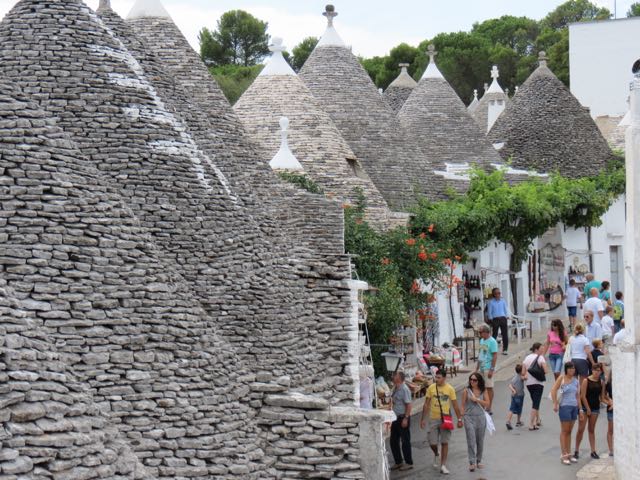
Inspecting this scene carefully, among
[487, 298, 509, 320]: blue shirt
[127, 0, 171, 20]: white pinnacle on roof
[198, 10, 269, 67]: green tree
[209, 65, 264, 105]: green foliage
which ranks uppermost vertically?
[198, 10, 269, 67]: green tree

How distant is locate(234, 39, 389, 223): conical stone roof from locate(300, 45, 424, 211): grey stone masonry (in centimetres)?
252

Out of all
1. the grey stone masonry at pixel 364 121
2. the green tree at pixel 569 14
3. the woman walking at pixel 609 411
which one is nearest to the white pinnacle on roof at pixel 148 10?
the woman walking at pixel 609 411

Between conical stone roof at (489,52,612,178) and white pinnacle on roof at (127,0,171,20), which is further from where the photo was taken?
conical stone roof at (489,52,612,178)

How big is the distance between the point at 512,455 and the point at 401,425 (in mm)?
1518

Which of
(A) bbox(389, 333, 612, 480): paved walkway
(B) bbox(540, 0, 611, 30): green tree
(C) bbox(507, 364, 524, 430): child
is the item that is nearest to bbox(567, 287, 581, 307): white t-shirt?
(A) bbox(389, 333, 612, 480): paved walkway

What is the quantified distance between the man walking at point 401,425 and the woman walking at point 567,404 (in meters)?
1.80

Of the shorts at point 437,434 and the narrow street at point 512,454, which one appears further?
the shorts at point 437,434

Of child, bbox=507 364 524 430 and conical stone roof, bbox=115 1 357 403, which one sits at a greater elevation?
conical stone roof, bbox=115 1 357 403

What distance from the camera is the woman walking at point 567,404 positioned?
16.0m

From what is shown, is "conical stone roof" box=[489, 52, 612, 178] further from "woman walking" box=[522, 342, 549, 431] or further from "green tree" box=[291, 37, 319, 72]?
"green tree" box=[291, 37, 319, 72]

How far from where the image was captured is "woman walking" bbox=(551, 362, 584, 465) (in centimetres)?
1603

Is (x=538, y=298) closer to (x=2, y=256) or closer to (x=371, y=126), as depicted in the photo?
(x=371, y=126)

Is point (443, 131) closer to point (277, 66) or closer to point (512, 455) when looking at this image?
point (277, 66)

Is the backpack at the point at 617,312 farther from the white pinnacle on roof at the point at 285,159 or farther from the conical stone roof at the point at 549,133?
the conical stone roof at the point at 549,133
